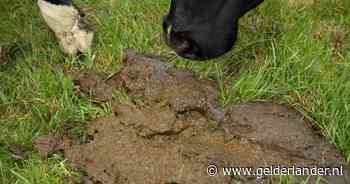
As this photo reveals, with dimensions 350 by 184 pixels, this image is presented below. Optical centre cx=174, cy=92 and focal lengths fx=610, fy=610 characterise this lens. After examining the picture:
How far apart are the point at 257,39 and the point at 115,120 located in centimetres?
107

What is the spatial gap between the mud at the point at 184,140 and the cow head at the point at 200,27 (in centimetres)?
41

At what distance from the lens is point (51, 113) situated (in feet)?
10.8

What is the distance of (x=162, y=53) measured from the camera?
361 cm

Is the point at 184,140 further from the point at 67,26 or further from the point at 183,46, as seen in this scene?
the point at 67,26

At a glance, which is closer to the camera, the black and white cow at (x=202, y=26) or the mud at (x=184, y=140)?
the black and white cow at (x=202, y=26)

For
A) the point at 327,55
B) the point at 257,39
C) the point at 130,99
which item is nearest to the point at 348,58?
the point at 327,55

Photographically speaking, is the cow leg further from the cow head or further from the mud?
the cow head

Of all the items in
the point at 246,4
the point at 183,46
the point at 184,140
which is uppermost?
the point at 246,4

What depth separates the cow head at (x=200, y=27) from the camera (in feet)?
8.90

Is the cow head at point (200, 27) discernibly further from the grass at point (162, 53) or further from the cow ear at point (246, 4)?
the grass at point (162, 53)

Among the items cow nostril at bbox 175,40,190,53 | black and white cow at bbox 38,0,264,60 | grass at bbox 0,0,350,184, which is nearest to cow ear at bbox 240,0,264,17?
black and white cow at bbox 38,0,264,60

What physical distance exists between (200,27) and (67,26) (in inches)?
53.0

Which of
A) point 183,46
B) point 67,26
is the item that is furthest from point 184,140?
point 67,26

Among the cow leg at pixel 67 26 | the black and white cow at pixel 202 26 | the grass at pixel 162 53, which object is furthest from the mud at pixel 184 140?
the cow leg at pixel 67 26
